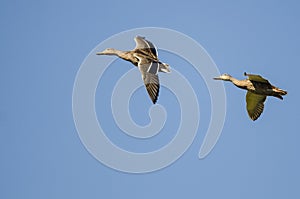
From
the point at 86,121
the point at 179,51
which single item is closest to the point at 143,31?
the point at 179,51

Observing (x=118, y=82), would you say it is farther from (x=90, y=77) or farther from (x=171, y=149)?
(x=171, y=149)

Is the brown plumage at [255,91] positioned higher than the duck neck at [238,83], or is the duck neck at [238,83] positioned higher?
the duck neck at [238,83]

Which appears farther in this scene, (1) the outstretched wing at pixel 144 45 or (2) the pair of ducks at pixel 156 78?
(1) the outstretched wing at pixel 144 45

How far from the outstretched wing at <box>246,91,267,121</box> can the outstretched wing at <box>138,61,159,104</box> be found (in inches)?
284

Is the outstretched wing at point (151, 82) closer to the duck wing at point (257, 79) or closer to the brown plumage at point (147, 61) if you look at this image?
the brown plumage at point (147, 61)

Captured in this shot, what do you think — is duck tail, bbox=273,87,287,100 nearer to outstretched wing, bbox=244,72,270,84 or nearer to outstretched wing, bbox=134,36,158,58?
outstretched wing, bbox=244,72,270,84

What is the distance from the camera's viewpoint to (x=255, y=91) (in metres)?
39.2

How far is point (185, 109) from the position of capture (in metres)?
40.7

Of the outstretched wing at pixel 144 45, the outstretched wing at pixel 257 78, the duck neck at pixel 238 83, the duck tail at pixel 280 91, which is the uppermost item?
the outstretched wing at pixel 144 45

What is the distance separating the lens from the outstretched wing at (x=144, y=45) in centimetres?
3714

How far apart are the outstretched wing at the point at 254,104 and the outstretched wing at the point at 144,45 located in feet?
19.0

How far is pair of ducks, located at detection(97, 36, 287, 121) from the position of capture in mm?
34875

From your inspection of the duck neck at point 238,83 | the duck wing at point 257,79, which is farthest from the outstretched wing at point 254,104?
the duck wing at point 257,79

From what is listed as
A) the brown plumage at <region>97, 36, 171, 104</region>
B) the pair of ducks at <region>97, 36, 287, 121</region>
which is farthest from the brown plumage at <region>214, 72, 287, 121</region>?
the brown plumage at <region>97, 36, 171, 104</region>
